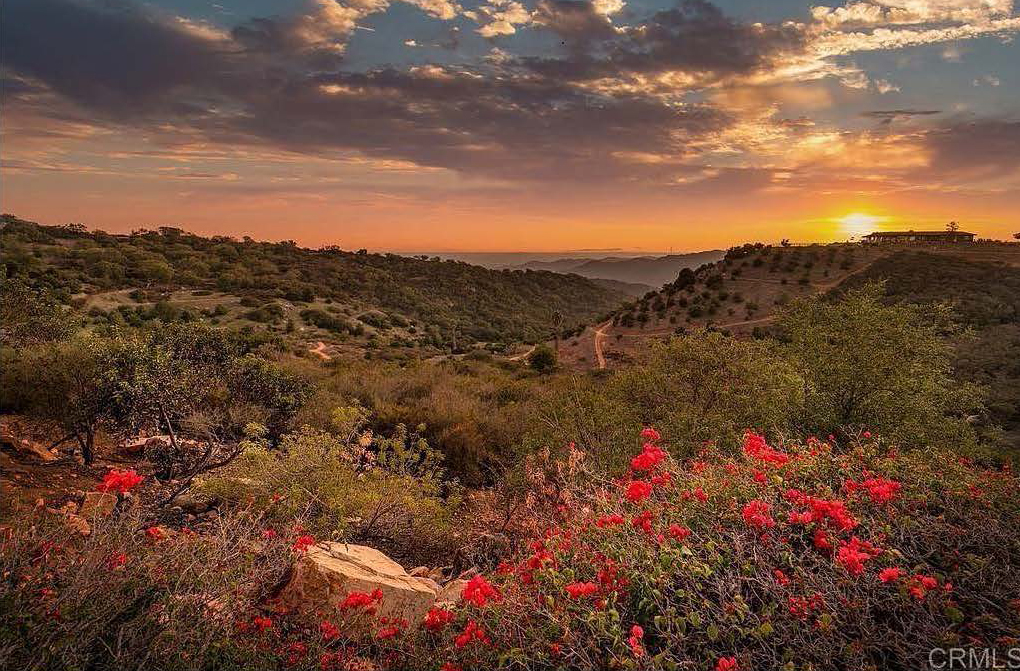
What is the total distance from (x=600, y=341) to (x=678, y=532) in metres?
47.7

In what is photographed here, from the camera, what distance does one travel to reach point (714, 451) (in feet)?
30.6

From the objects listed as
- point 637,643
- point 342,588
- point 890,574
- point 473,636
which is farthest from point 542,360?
point 637,643

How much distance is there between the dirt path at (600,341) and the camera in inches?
1756

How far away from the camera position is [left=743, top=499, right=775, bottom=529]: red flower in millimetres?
4414

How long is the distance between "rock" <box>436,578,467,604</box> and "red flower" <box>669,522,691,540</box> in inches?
121

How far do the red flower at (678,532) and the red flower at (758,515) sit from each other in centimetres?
56

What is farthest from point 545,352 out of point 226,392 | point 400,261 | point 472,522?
point 400,261

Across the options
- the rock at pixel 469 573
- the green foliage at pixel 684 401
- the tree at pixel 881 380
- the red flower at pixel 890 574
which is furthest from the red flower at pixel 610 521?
the tree at pixel 881 380

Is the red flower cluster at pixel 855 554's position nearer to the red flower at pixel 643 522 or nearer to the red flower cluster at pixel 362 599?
the red flower at pixel 643 522

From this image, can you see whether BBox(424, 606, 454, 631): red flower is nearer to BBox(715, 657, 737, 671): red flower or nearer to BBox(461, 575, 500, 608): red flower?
BBox(461, 575, 500, 608): red flower

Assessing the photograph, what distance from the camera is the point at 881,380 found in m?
13.7

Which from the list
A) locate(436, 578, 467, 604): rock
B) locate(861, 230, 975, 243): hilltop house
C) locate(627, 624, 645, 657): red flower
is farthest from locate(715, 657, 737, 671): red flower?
locate(861, 230, 975, 243): hilltop house

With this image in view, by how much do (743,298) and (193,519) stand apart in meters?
54.6

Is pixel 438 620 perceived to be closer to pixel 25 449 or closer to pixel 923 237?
pixel 25 449
